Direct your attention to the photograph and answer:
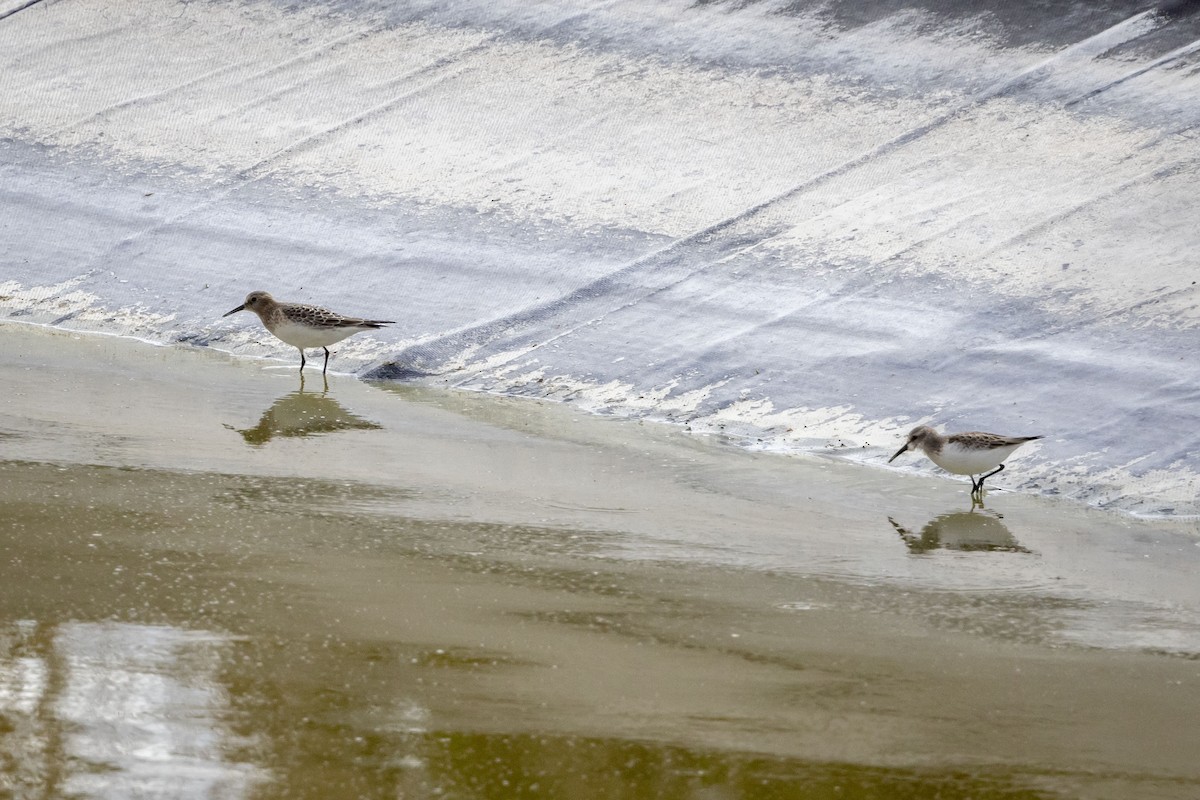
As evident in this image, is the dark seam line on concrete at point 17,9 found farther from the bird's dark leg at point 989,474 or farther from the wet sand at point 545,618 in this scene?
the bird's dark leg at point 989,474

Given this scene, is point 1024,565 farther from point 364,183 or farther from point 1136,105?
point 364,183

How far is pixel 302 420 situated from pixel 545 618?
276 centimetres

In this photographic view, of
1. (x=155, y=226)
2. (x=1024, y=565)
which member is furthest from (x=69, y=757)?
(x=155, y=226)

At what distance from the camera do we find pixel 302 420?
7.25m

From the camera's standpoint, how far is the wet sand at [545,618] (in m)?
3.89

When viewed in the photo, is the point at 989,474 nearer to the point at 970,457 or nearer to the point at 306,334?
the point at 970,457

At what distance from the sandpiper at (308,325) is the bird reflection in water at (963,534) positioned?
129 inches

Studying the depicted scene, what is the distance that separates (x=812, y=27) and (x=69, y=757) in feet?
28.5

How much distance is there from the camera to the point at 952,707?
4.40 meters

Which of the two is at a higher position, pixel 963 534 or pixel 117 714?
pixel 117 714

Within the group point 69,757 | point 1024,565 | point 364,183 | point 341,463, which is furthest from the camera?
point 364,183

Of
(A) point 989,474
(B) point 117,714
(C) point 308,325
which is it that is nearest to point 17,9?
(C) point 308,325

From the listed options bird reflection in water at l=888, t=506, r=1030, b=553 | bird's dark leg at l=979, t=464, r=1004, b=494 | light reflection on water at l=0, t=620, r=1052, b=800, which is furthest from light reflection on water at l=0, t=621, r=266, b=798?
bird's dark leg at l=979, t=464, r=1004, b=494

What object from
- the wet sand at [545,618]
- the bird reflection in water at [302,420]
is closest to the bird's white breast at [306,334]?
the bird reflection in water at [302,420]
